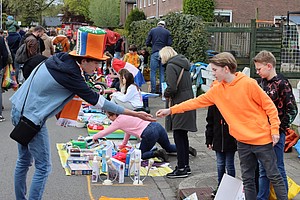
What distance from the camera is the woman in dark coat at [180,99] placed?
752 cm

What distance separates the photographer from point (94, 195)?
6.82m

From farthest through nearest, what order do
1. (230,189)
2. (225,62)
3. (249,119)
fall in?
(230,189)
(225,62)
(249,119)

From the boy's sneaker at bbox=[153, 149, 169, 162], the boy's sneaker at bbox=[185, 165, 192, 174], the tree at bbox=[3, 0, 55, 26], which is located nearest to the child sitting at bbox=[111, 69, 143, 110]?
the boy's sneaker at bbox=[153, 149, 169, 162]

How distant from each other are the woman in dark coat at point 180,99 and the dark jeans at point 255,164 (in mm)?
2102

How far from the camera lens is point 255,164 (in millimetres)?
5492

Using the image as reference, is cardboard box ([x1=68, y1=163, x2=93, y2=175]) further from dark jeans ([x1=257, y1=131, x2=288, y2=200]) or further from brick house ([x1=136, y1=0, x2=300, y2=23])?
brick house ([x1=136, y1=0, x2=300, y2=23])

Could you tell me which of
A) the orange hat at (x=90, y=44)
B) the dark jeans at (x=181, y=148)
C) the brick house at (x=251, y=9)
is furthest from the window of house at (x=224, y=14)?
the orange hat at (x=90, y=44)

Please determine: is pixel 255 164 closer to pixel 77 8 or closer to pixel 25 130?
pixel 25 130

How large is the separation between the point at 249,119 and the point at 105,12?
61.0 meters

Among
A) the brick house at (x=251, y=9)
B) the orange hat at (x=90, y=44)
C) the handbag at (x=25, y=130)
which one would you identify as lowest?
the handbag at (x=25, y=130)

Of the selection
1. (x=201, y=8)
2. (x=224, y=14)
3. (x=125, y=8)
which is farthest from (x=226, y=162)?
(x=125, y=8)

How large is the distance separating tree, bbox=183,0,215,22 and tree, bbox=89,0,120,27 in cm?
3438

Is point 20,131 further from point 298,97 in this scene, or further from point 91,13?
point 91,13

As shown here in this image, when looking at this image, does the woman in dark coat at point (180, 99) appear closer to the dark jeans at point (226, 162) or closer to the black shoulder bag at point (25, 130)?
the dark jeans at point (226, 162)
